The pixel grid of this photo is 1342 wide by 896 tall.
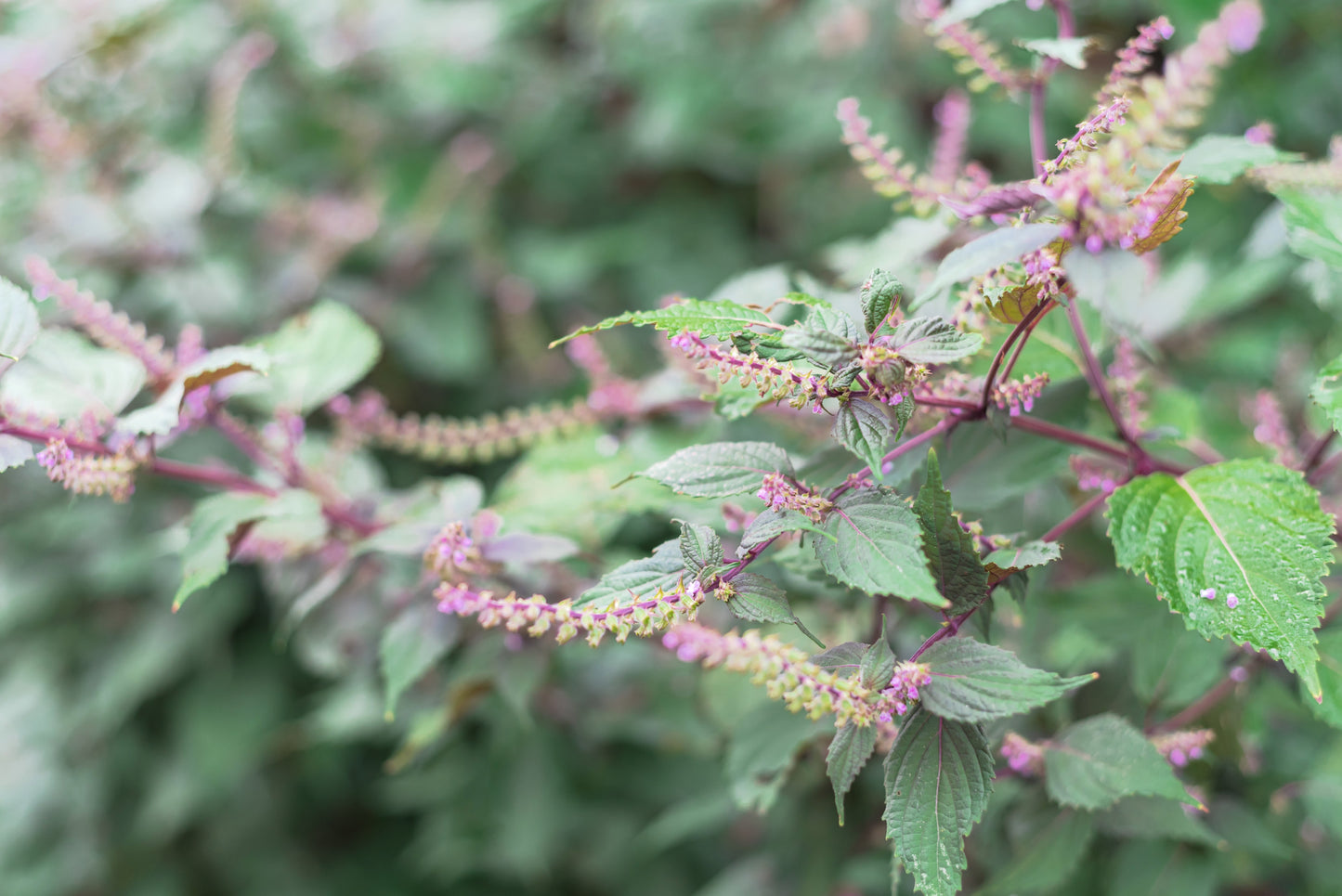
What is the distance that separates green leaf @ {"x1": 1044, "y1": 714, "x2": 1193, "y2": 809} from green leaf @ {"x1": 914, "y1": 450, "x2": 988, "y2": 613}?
222 millimetres

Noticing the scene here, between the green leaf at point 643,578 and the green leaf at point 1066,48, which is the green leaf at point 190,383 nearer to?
→ the green leaf at point 643,578

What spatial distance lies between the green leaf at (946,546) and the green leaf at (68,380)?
80 centimetres

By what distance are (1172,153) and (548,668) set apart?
92 centimetres

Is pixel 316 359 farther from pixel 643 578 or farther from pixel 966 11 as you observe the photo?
pixel 966 11

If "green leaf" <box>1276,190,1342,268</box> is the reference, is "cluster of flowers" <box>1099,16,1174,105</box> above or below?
above

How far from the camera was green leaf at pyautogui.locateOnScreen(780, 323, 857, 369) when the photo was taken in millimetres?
648

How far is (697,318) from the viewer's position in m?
0.68

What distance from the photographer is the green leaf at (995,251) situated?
0.59 meters

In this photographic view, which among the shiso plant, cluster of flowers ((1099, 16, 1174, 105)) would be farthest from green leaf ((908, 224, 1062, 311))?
cluster of flowers ((1099, 16, 1174, 105))

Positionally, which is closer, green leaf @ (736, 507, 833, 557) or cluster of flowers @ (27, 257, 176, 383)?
green leaf @ (736, 507, 833, 557)

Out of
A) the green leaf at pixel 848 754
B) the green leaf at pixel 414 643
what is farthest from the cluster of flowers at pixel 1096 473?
the green leaf at pixel 414 643

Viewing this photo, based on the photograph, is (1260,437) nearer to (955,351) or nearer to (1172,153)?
(1172,153)

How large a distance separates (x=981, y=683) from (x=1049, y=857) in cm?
33

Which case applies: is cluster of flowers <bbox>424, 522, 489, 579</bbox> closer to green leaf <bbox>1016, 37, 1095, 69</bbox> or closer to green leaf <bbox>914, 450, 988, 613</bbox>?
green leaf <bbox>914, 450, 988, 613</bbox>
